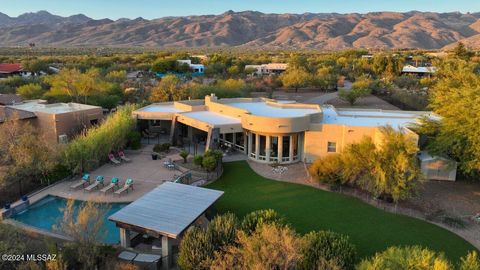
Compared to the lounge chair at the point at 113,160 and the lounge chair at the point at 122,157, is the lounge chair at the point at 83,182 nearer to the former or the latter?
the lounge chair at the point at 113,160

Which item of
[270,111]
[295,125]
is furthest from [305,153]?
[270,111]

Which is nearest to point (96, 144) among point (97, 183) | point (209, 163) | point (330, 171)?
point (97, 183)

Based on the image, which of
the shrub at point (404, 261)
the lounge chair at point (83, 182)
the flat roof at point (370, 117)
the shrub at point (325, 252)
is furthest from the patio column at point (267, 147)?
the shrub at point (404, 261)

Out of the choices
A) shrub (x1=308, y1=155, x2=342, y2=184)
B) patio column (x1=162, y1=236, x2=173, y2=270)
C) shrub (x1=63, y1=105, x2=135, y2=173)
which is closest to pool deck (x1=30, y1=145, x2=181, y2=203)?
shrub (x1=63, y1=105, x2=135, y2=173)

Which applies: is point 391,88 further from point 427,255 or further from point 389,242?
point 427,255

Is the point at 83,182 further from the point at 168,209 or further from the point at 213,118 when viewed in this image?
the point at 213,118

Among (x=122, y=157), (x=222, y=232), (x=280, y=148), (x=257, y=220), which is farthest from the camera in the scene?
(x=122, y=157)
